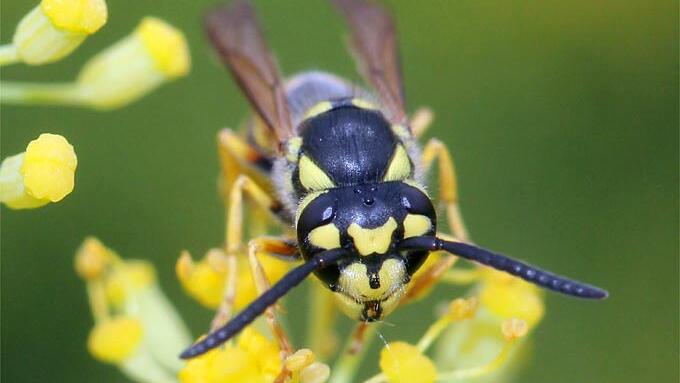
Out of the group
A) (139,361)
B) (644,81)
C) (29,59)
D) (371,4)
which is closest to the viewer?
(29,59)

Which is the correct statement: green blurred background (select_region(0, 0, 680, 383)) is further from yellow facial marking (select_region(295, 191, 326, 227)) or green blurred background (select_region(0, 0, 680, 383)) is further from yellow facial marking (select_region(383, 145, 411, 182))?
yellow facial marking (select_region(295, 191, 326, 227))

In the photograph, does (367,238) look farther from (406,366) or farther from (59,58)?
(59,58)

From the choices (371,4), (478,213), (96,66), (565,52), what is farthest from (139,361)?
(565,52)

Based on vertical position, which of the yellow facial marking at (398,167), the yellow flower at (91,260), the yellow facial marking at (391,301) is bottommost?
the yellow facial marking at (391,301)

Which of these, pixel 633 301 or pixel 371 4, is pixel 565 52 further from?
pixel 371 4

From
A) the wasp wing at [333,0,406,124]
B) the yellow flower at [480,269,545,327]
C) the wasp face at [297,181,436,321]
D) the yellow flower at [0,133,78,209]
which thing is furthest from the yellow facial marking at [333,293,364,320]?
the wasp wing at [333,0,406,124]

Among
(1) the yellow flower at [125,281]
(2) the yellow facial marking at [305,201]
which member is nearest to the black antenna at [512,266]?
(2) the yellow facial marking at [305,201]

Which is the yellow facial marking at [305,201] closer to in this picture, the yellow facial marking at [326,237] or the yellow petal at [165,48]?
the yellow facial marking at [326,237]
